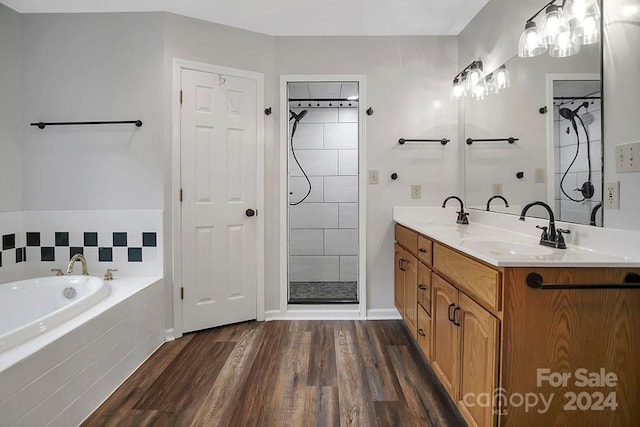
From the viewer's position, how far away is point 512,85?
2049 mm

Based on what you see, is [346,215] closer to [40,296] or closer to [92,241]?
[92,241]

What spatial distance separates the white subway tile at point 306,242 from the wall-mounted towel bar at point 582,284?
9.52ft

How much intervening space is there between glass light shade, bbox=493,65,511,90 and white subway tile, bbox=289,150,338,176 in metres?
1.96

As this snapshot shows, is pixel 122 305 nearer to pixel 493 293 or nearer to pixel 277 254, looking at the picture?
pixel 277 254

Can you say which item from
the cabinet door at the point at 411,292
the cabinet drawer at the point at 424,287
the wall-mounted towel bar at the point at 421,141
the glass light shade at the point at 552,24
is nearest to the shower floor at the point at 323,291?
the cabinet door at the point at 411,292

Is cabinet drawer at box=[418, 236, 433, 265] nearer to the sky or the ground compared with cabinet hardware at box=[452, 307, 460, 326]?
nearer to the sky

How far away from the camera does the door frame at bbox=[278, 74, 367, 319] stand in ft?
9.27

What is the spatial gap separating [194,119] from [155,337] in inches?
61.6

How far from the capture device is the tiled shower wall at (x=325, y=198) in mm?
3922

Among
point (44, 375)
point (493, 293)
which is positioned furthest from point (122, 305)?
point (493, 293)

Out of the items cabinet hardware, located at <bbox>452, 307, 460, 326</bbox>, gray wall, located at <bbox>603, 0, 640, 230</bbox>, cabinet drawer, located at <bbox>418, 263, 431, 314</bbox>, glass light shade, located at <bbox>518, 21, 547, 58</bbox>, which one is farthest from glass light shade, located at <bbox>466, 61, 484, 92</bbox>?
cabinet hardware, located at <bbox>452, 307, 460, 326</bbox>

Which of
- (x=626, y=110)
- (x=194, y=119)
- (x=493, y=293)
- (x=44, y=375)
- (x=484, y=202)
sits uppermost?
(x=194, y=119)

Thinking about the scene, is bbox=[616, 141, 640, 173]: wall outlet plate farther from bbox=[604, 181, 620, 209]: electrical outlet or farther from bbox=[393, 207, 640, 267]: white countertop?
bbox=[393, 207, 640, 267]: white countertop

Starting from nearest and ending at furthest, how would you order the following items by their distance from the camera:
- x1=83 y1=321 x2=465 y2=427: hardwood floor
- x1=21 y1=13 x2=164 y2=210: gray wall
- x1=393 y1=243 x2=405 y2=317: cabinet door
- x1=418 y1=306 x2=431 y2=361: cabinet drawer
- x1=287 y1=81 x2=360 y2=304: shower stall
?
x1=83 y1=321 x2=465 y2=427: hardwood floor → x1=418 y1=306 x2=431 y2=361: cabinet drawer → x1=21 y1=13 x2=164 y2=210: gray wall → x1=393 y1=243 x2=405 y2=317: cabinet door → x1=287 y1=81 x2=360 y2=304: shower stall
